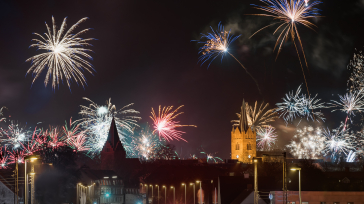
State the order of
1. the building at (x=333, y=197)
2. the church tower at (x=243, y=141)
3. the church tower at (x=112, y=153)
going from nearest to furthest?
the building at (x=333, y=197), the church tower at (x=112, y=153), the church tower at (x=243, y=141)

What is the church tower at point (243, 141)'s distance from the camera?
564 ft

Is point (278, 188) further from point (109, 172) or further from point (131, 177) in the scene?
point (131, 177)

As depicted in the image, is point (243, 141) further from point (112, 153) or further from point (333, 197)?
point (333, 197)

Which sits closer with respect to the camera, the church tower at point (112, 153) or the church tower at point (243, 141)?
the church tower at point (112, 153)

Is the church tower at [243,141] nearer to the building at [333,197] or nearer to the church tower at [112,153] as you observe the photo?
the church tower at [112,153]

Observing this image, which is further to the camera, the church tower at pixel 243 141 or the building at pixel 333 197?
the church tower at pixel 243 141

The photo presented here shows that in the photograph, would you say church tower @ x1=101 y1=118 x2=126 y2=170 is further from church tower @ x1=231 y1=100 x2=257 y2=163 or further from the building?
the building

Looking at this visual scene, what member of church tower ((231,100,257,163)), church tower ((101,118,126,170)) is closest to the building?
church tower ((101,118,126,170))

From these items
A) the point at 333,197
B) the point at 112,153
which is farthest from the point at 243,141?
the point at 333,197

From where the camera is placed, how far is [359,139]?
8450cm

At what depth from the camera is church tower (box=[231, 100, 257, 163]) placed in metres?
172

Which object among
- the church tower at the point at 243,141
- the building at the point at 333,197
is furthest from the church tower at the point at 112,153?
the building at the point at 333,197

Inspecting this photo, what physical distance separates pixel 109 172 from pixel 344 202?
8537cm

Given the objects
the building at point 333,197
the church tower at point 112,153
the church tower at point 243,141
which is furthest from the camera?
Answer: the church tower at point 243,141
